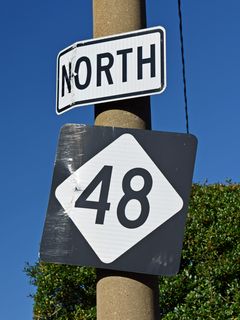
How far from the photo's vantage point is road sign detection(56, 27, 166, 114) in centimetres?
321

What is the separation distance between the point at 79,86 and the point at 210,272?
12.5m

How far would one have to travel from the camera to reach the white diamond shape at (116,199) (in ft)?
9.55

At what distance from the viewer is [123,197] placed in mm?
2959

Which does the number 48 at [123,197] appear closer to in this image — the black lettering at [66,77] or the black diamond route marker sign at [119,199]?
the black diamond route marker sign at [119,199]

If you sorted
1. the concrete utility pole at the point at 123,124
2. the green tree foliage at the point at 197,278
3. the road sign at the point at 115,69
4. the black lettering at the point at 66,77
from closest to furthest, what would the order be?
the concrete utility pole at the point at 123,124 < the road sign at the point at 115,69 < the black lettering at the point at 66,77 < the green tree foliage at the point at 197,278

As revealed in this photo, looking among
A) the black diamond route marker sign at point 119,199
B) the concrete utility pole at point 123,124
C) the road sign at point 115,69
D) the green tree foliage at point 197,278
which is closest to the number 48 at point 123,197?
the black diamond route marker sign at point 119,199

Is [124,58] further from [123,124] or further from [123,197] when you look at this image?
[123,197]

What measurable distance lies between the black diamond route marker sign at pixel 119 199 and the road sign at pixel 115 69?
0.22 meters

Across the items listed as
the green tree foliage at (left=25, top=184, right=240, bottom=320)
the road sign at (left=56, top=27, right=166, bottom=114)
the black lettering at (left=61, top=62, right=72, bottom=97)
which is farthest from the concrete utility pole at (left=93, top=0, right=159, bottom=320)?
the green tree foliage at (left=25, top=184, right=240, bottom=320)

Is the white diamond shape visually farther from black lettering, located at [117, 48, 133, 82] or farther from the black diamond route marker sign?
black lettering, located at [117, 48, 133, 82]

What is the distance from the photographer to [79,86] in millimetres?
3318

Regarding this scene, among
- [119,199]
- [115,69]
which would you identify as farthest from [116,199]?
[115,69]

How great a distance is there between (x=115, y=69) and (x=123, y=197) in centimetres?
59

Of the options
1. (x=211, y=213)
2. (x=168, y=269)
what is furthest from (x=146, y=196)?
(x=211, y=213)
